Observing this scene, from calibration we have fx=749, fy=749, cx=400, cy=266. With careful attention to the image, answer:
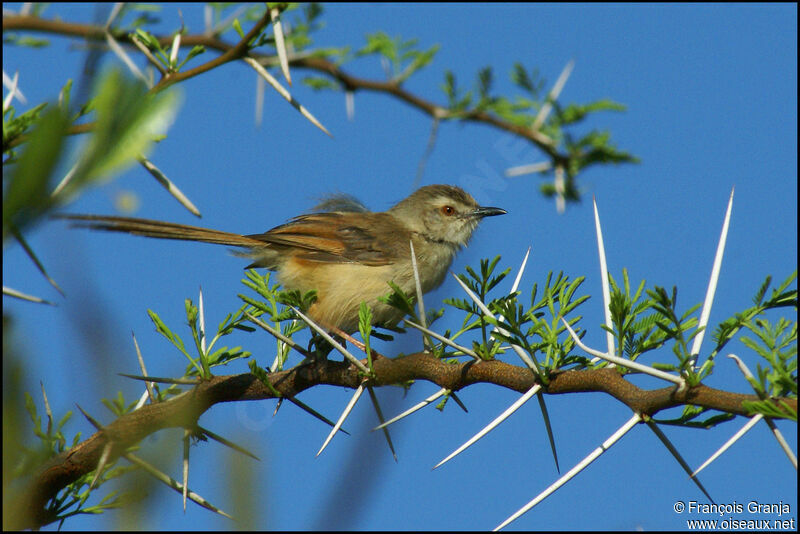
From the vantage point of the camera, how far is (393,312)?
5.06 m

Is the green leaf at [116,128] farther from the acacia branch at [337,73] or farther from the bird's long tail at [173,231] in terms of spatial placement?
the acacia branch at [337,73]

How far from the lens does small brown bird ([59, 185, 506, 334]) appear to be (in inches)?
214

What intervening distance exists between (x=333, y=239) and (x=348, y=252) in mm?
181

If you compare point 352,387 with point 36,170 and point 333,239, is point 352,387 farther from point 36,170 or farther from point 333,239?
point 36,170

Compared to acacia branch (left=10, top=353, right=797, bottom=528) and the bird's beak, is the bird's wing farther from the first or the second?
acacia branch (left=10, top=353, right=797, bottom=528)

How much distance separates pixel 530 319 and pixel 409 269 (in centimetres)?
313

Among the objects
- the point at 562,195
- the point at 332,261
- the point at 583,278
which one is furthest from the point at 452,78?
the point at 583,278

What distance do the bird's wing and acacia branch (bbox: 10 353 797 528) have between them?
2.11 m

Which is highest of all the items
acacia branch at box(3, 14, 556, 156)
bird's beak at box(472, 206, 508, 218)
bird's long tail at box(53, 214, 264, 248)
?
acacia branch at box(3, 14, 556, 156)

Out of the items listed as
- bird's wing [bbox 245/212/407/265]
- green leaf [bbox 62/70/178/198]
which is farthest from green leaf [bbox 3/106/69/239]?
bird's wing [bbox 245/212/407/265]

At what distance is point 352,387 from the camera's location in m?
3.63

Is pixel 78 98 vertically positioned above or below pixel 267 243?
below

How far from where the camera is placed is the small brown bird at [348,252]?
5.43 metres

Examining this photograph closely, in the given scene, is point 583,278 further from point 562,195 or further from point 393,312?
point 562,195
